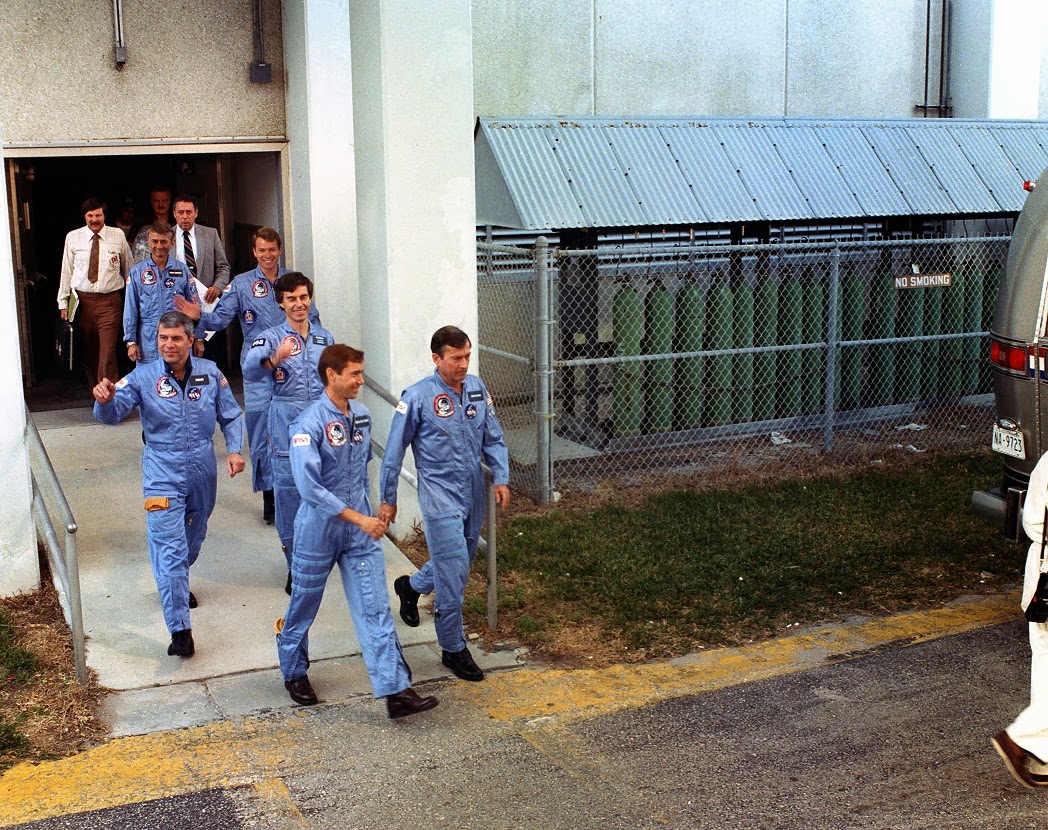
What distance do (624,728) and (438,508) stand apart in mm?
1365

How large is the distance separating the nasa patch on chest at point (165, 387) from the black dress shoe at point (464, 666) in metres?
1.91

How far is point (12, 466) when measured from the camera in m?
7.06

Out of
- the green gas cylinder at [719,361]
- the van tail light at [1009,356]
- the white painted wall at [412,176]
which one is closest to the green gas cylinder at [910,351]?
the green gas cylinder at [719,361]

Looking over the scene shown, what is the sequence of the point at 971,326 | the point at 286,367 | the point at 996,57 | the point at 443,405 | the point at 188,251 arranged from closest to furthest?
the point at 443,405, the point at 286,367, the point at 188,251, the point at 971,326, the point at 996,57

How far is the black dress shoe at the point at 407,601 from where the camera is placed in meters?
6.84

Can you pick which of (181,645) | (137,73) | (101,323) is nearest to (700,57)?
(137,73)

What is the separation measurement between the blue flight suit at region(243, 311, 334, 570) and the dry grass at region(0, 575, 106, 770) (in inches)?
52.6

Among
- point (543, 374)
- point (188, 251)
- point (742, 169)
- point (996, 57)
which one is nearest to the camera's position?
point (543, 374)

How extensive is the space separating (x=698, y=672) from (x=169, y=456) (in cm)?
288

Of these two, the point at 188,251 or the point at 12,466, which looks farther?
the point at 188,251

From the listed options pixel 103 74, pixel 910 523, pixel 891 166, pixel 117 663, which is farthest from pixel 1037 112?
pixel 117 663

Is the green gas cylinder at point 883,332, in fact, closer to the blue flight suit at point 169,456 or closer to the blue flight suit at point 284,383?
the blue flight suit at point 284,383

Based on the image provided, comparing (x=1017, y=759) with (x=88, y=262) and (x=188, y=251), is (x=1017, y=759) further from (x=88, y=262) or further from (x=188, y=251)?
(x=88, y=262)

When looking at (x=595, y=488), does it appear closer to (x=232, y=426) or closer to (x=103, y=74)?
(x=232, y=426)
